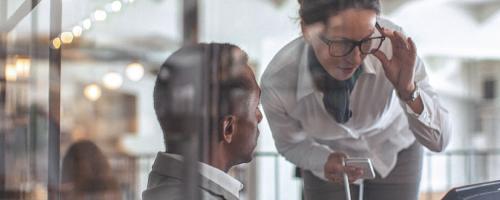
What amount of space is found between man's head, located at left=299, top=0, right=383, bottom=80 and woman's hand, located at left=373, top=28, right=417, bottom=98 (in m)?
0.03

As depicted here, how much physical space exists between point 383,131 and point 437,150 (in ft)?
0.47

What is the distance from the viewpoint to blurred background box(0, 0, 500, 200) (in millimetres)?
1605

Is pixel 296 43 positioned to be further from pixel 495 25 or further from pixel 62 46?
pixel 495 25

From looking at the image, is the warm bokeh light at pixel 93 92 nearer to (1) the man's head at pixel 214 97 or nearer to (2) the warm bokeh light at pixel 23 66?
(2) the warm bokeh light at pixel 23 66

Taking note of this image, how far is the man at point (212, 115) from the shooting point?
3.21 ft

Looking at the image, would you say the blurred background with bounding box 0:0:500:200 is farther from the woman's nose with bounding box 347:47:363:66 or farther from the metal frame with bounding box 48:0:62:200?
the woman's nose with bounding box 347:47:363:66

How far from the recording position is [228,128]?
1.29m

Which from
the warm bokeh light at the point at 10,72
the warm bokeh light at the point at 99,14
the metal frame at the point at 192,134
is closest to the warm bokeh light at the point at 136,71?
the warm bokeh light at the point at 99,14

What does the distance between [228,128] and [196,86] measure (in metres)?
0.37

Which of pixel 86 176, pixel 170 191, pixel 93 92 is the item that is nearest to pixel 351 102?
pixel 170 191

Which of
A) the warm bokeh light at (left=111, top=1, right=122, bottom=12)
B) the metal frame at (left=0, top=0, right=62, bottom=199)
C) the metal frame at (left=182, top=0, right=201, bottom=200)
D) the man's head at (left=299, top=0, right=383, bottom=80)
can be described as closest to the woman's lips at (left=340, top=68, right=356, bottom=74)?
the man's head at (left=299, top=0, right=383, bottom=80)

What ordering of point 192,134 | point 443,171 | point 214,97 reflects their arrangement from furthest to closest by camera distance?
point 443,171 → point 214,97 → point 192,134

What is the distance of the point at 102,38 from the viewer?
14.1ft

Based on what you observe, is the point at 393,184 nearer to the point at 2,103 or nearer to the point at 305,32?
the point at 305,32
